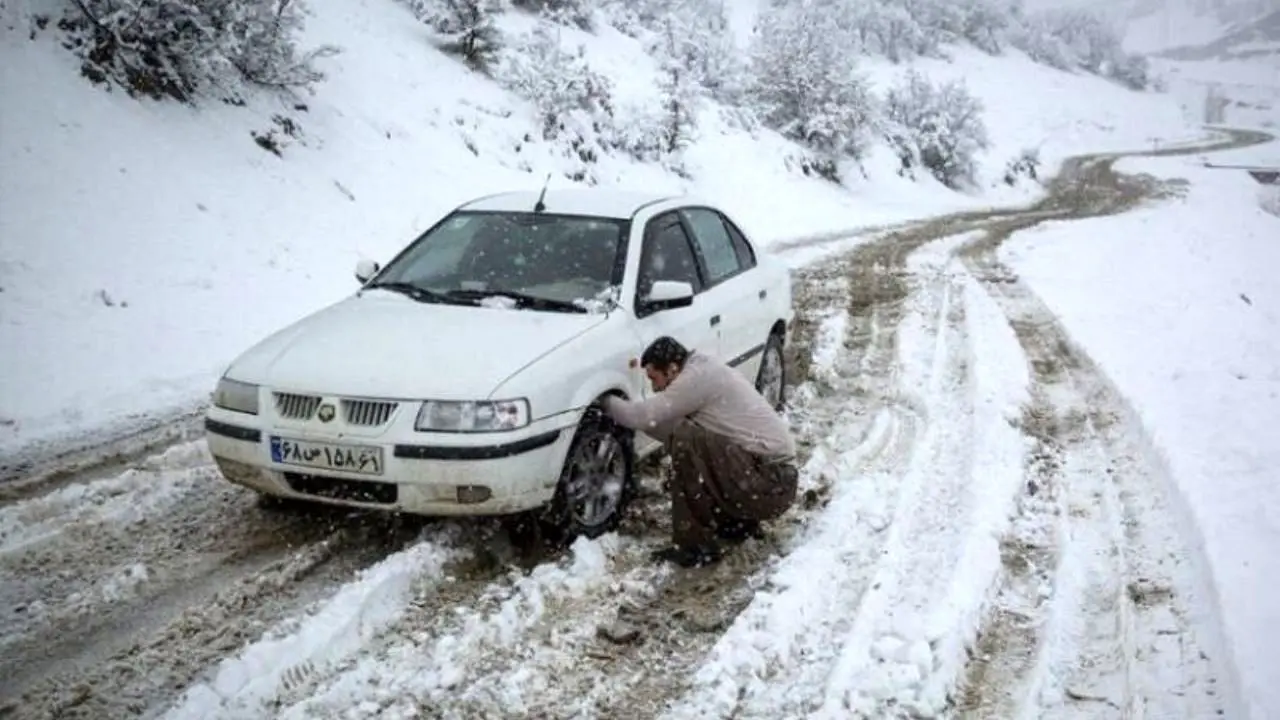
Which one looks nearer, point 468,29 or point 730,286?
point 730,286

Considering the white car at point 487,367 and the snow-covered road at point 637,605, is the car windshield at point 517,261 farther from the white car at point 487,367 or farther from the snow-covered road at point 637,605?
the snow-covered road at point 637,605

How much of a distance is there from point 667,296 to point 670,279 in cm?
58

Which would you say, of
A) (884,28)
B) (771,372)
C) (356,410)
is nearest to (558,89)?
(771,372)

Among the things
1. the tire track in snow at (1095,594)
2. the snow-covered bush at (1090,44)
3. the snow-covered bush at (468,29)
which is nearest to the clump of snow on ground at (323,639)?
the tire track in snow at (1095,594)

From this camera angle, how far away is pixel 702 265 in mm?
5797

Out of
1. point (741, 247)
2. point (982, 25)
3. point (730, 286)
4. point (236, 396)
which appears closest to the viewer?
point (236, 396)

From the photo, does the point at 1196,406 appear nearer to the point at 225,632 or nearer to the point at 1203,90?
the point at 225,632

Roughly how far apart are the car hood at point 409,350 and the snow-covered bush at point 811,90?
1969 cm

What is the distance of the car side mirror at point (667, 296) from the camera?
192 inches

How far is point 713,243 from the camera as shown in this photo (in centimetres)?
612

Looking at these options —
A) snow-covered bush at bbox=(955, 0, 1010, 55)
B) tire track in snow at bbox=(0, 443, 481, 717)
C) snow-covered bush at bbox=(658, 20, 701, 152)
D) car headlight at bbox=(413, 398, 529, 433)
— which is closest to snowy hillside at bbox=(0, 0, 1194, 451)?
snow-covered bush at bbox=(658, 20, 701, 152)

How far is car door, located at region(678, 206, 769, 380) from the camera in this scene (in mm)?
5809

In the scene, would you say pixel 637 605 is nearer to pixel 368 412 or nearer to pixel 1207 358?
pixel 368 412

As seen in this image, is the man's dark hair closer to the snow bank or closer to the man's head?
the man's head
